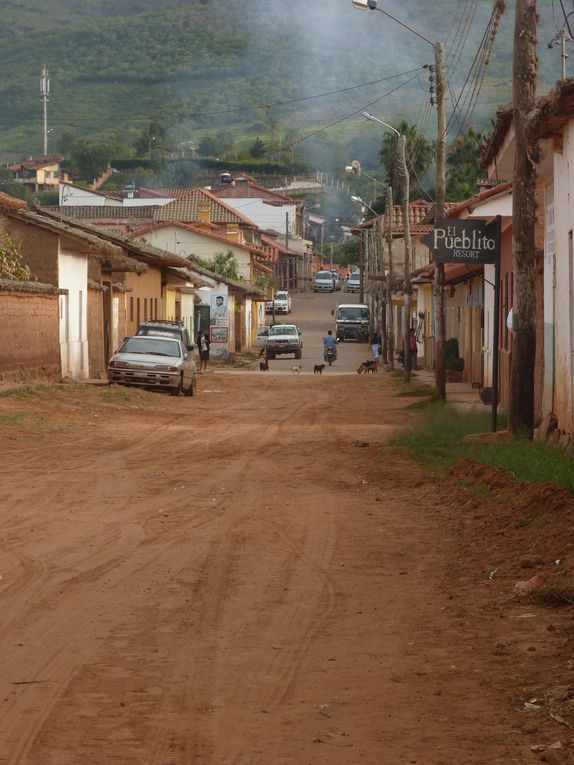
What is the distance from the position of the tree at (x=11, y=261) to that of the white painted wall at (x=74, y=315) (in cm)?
234

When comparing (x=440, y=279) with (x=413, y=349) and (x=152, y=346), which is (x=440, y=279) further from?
(x=413, y=349)

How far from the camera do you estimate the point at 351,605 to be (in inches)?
350

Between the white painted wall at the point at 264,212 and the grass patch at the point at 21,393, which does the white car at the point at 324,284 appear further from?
the grass patch at the point at 21,393

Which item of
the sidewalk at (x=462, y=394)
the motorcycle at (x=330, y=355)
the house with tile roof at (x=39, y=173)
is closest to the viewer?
the sidewalk at (x=462, y=394)

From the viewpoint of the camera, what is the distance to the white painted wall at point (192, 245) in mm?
80312

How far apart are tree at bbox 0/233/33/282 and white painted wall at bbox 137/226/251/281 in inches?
1846

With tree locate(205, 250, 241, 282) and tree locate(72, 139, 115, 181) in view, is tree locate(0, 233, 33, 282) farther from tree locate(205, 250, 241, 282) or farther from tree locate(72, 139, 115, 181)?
tree locate(72, 139, 115, 181)

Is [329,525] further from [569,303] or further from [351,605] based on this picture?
[569,303]

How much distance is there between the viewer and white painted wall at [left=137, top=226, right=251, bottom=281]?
80.3 meters

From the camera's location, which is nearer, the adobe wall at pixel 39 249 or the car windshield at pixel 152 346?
the car windshield at pixel 152 346

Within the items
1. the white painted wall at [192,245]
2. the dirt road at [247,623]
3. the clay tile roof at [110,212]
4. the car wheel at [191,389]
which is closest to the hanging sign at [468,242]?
the dirt road at [247,623]

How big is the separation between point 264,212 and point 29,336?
100819 mm

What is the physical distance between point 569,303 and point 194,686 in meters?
10.8

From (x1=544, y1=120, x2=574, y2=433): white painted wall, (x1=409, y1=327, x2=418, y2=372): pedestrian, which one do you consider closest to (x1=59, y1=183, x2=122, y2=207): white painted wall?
(x1=409, y1=327, x2=418, y2=372): pedestrian
